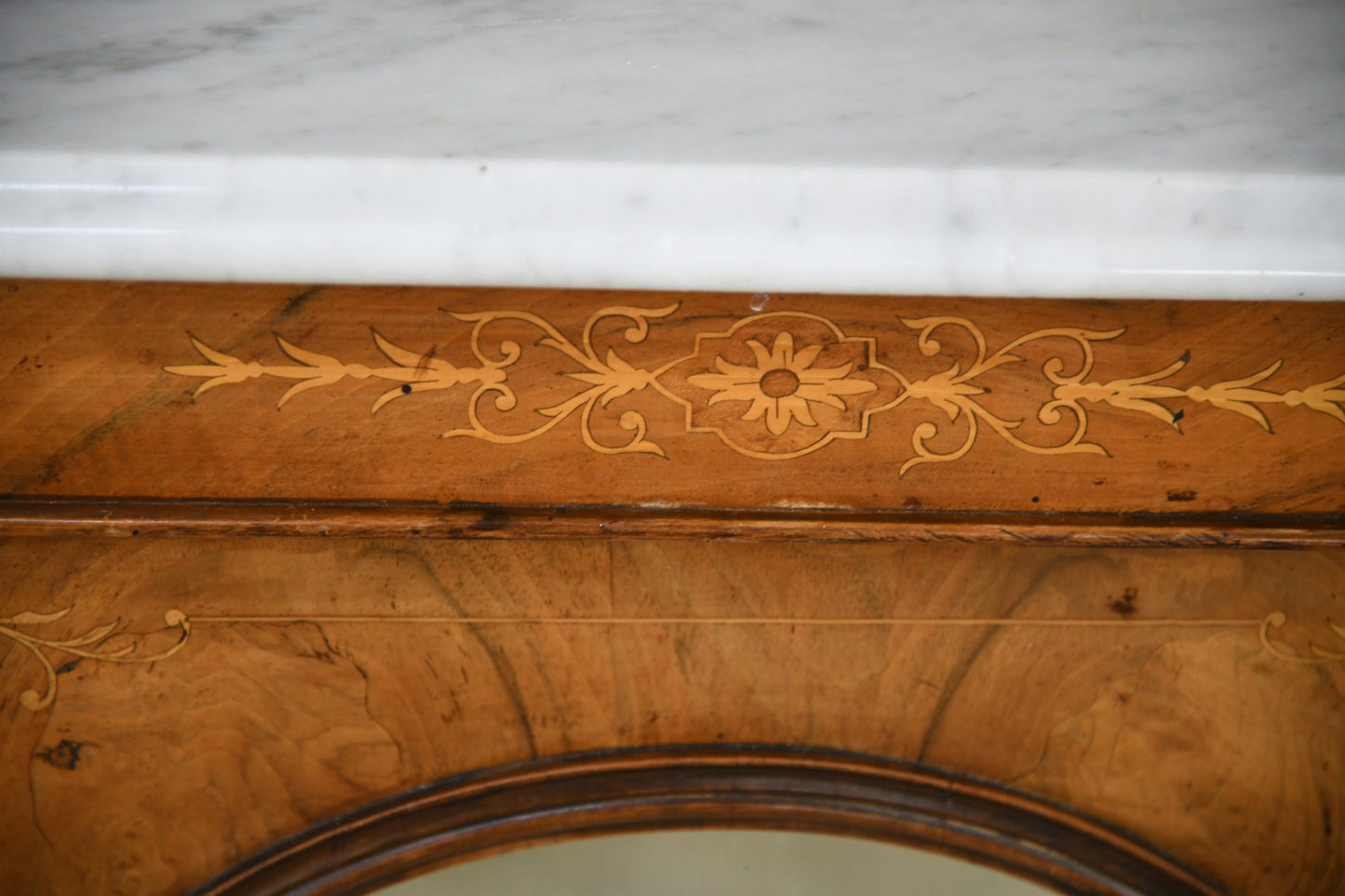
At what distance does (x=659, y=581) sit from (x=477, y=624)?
0.52 ft

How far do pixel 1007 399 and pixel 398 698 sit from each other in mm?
565

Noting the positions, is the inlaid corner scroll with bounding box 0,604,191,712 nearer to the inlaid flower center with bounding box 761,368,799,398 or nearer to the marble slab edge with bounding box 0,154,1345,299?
the marble slab edge with bounding box 0,154,1345,299

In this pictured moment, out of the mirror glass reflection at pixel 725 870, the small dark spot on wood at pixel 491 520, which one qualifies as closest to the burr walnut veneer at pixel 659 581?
the small dark spot on wood at pixel 491 520

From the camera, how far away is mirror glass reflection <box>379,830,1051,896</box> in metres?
1.05

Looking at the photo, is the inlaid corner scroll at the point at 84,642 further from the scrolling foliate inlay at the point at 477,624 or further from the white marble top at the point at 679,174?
the white marble top at the point at 679,174

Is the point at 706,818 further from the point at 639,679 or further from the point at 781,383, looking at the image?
the point at 781,383

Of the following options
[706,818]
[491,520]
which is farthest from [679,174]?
[706,818]

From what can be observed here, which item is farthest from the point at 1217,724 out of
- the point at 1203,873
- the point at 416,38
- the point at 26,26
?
the point at 26,26

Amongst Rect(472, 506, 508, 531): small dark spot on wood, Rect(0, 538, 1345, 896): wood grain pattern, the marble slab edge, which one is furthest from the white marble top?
Rect(0, 538, 1345, 896): wood grain pattern

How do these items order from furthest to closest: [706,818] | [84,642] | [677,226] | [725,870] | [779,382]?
[725,870], [706,818], [84,642], [779,382], [677,226]

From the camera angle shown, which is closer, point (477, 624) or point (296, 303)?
point (296, 303)

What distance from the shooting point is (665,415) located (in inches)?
24.9

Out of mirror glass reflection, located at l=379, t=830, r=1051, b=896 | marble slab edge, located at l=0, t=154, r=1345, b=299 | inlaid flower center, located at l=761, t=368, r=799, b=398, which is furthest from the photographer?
mirror glass reflection, located at l=379, t=830, r=1051, b=896

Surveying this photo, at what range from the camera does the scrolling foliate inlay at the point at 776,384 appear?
0.60m
